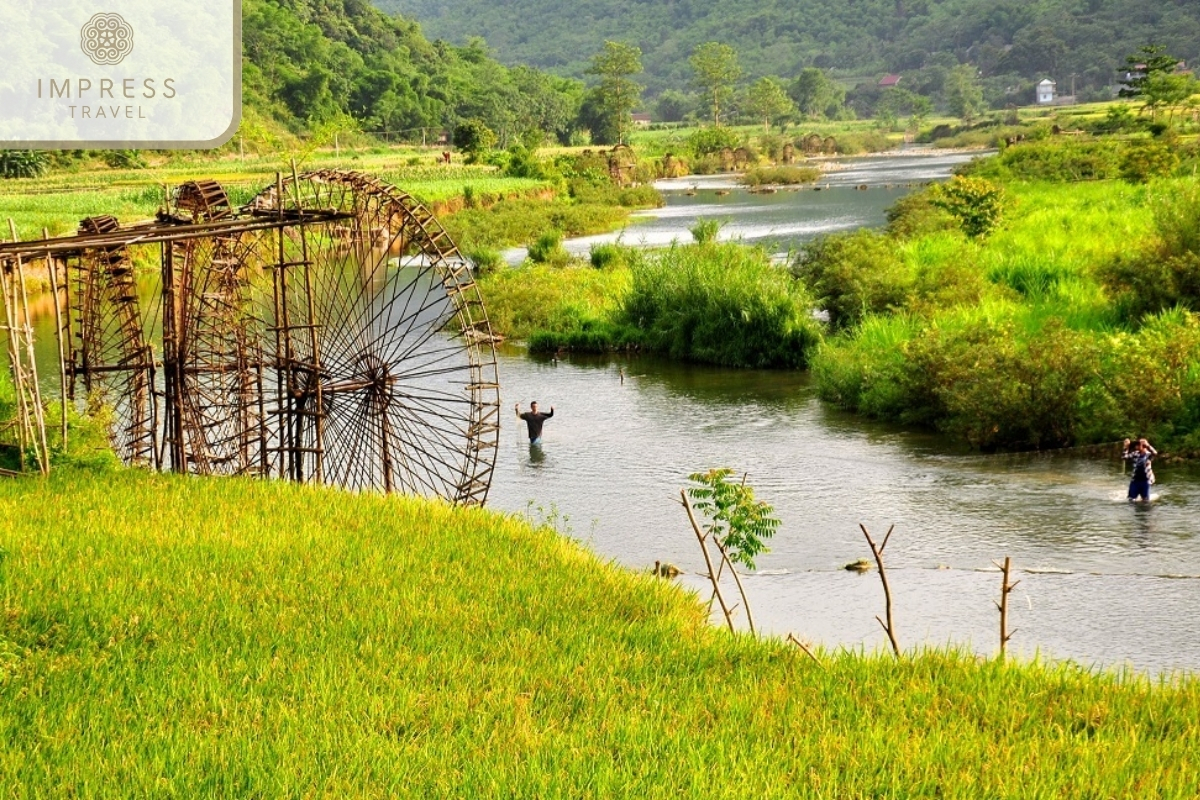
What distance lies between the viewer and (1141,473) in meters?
20.6

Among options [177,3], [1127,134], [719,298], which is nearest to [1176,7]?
[1127,134]

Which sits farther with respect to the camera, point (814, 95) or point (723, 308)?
point (814, 95)

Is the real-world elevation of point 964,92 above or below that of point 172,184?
above

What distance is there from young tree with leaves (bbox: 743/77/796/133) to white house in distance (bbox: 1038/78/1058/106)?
1227 inches

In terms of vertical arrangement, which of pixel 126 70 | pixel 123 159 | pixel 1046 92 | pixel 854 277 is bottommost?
pixel 854 277

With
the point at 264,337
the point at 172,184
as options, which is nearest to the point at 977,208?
the point at 264,337

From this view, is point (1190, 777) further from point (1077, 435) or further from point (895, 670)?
point (1077, 435)

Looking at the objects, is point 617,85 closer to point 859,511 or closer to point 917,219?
point 917,219

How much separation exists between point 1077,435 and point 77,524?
16958mm

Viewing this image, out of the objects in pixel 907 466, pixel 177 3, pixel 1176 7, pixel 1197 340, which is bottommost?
pixel 907 466

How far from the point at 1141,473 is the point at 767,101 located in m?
149

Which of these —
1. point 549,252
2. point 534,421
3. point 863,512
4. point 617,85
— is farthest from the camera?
point 617,85

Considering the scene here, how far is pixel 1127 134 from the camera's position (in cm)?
7788

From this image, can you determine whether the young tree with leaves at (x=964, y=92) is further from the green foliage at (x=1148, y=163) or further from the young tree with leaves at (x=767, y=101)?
the green foliage at (x=1148, y=163)
